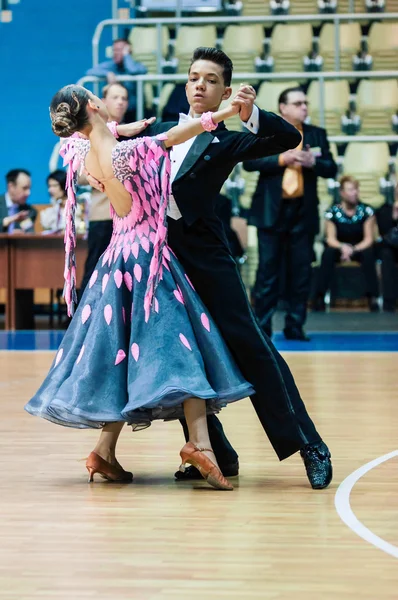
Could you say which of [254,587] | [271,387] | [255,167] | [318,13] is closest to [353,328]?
[255,167]

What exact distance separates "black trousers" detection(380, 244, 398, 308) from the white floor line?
6.68m

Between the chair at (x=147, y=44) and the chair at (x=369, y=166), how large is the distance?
2.24 m

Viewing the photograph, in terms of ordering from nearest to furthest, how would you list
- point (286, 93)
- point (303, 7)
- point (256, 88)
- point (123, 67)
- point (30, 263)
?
point (286, 93) → point (30, 263) → point (123, 67) → point (256, 88) → point (303, 7)

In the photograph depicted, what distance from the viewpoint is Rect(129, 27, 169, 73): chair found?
12070 millimetres

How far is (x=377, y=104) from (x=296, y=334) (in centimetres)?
415

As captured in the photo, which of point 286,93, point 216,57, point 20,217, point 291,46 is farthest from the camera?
point 291,46

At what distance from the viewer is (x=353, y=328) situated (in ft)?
30.3

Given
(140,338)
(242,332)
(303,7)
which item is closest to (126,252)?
(140,338)

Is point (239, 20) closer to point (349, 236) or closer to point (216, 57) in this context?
point (349, 236)

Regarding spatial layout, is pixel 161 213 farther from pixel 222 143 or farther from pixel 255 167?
pixel 255 167

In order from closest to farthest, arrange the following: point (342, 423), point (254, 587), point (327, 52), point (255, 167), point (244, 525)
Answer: point (254, 587), point (244, 525), point (342, 423), point (255, 167), point (327, 52)

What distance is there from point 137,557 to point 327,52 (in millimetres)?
9809

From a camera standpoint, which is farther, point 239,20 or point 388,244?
point 239,20

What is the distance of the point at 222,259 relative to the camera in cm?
355
